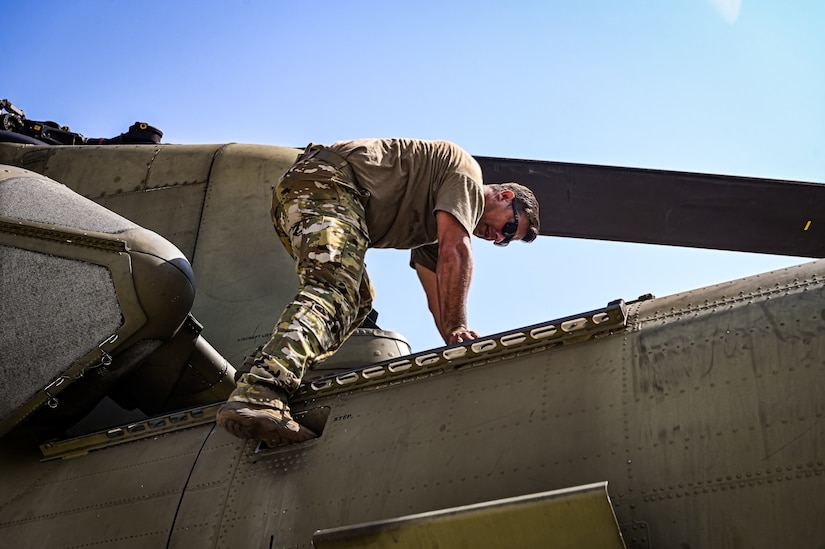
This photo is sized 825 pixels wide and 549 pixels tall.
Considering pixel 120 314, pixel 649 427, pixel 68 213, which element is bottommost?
pixel 649 427

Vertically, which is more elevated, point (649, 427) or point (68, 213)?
point (68, 213)

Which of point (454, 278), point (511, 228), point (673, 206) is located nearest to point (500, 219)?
point (511, 228)

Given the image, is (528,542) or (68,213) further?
(68,213)

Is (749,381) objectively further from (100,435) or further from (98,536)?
(100,435)

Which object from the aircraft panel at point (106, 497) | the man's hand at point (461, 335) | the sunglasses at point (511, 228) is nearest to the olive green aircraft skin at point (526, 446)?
the aircraft panel at point (106, 497)

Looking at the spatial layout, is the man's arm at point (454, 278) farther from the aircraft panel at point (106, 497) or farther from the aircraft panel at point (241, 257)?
the aircraft panel at point (241, 257)

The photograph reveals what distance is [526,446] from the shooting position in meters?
3.51

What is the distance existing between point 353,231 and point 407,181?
57 cm

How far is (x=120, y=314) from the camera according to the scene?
4.95 m

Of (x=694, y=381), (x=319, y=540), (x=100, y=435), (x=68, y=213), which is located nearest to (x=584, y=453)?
(x=694, y=381)

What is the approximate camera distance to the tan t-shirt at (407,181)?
5145mm

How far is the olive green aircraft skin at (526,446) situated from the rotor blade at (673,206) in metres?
2.77

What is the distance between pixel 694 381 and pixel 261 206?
385 cm

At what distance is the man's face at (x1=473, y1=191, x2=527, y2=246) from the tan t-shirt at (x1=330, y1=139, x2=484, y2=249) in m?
0.18
